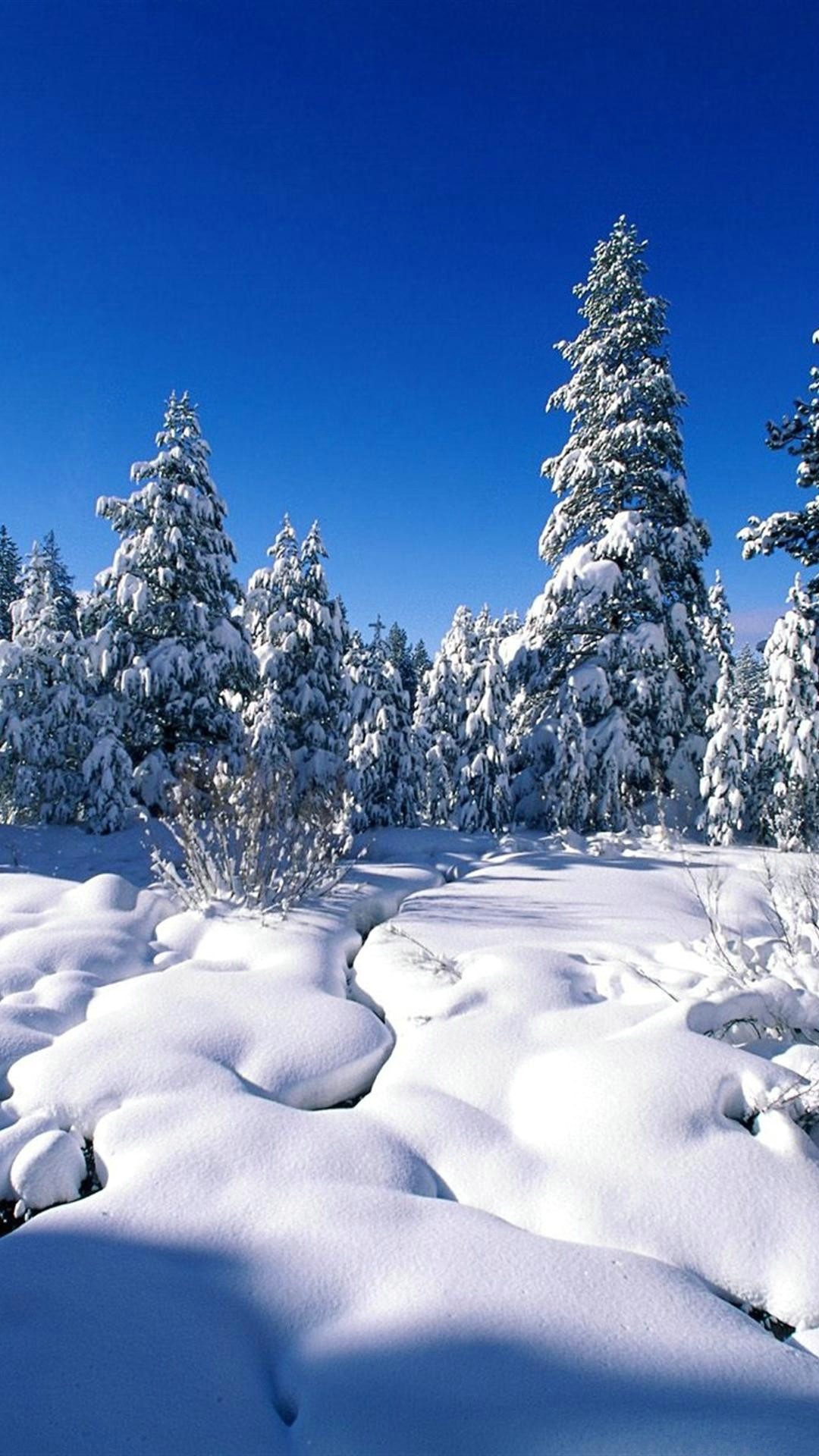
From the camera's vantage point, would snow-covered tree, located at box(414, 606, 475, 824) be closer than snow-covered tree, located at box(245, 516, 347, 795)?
No

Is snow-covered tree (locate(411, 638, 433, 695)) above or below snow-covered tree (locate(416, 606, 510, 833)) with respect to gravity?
above

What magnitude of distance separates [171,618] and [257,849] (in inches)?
306

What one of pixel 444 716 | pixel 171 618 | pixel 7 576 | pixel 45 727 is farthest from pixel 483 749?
pixel 7 576

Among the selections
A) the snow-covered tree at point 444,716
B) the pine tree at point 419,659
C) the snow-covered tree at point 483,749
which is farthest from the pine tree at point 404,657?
the snow-covered tree at point 483,749

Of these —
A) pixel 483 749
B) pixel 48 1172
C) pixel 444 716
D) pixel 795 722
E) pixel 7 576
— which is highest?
pixel 7 576

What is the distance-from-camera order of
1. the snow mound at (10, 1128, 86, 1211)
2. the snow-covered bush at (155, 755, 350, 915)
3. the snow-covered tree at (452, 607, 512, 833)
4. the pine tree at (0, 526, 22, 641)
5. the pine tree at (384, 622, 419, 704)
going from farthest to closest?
the pine tree at (384, 622, 419, 704) → the pine tree at (0, 526, 22, 641) → the snow-covered tree at (452, 607, 512, 833) → the snow-covered bush at (155, 755, 350, 915) → the snow mound at (10, 1128, 86, 1211)

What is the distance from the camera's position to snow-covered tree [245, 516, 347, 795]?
13211 mm

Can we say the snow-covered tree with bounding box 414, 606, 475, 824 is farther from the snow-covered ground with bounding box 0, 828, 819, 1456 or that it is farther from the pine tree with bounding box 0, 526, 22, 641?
the pine tree with bounding box 0, 526, 22, 641

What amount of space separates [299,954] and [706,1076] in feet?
8.84

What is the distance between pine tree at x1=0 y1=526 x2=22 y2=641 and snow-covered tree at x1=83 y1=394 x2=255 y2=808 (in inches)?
626

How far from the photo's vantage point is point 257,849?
5801 millimetres

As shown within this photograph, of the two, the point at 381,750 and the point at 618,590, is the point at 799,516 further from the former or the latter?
the point at 381,750

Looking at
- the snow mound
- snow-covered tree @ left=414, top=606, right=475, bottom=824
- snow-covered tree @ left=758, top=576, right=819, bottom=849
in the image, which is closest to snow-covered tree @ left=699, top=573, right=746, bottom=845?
snow-covered tree @ left=758, top=576, right=819, bottom=849

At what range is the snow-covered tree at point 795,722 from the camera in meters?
9.86
